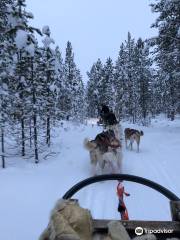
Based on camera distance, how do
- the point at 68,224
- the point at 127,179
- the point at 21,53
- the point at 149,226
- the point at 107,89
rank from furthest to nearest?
1. the point at 107,89
2. the point at 21,53
3. the point at 127,179
4. the point at 149,226
5. the point at 68,224

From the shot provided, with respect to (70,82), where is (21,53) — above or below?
below

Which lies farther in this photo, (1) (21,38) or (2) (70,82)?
(2) (70,82)

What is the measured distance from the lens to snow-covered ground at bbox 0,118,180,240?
26.1 feet

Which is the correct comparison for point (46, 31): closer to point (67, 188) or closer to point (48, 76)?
point (48, 76)

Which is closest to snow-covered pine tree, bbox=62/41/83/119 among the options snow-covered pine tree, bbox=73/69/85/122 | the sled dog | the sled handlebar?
snow-covered pine tree, bbox=73/69/85/122

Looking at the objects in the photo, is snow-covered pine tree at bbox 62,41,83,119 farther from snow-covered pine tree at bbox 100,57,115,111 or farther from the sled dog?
the sled dog

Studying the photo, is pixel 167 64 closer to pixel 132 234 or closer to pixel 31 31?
pixel 31 31

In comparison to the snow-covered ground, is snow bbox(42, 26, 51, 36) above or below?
above

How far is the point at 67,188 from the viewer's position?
1076 centimetres

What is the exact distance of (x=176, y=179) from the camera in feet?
37.8

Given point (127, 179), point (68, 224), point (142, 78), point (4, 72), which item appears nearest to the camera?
point (68, 224)

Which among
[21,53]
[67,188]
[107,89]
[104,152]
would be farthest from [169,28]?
[107,89]

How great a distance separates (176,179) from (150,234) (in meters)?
8.95

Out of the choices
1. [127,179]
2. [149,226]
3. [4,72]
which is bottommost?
[149,226]
